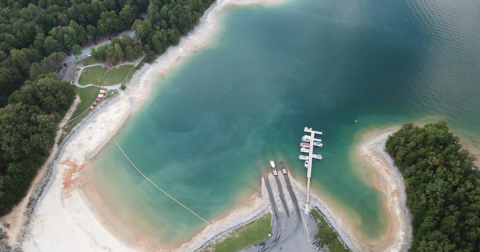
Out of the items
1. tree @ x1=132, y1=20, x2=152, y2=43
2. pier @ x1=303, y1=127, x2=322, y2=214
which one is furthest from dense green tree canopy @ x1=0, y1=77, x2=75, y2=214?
pier @ x1=303, y1=127, x2=322, y2=214

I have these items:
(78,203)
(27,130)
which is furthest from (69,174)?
(27,130)

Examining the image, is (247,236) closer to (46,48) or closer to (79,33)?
(46,48)

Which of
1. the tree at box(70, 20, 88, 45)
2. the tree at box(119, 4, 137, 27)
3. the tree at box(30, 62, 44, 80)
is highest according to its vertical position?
the tree at box(119, 4, 137, 27)

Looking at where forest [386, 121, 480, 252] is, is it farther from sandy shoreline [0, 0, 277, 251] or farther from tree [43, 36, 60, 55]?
tree [43, 36, 60, 55]

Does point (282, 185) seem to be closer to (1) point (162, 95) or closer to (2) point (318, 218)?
(2) point (318, 218)

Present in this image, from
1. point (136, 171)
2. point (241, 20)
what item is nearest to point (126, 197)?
point (136, 171)

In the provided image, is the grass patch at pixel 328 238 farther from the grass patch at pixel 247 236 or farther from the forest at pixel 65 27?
the forest at pixel 65 27
